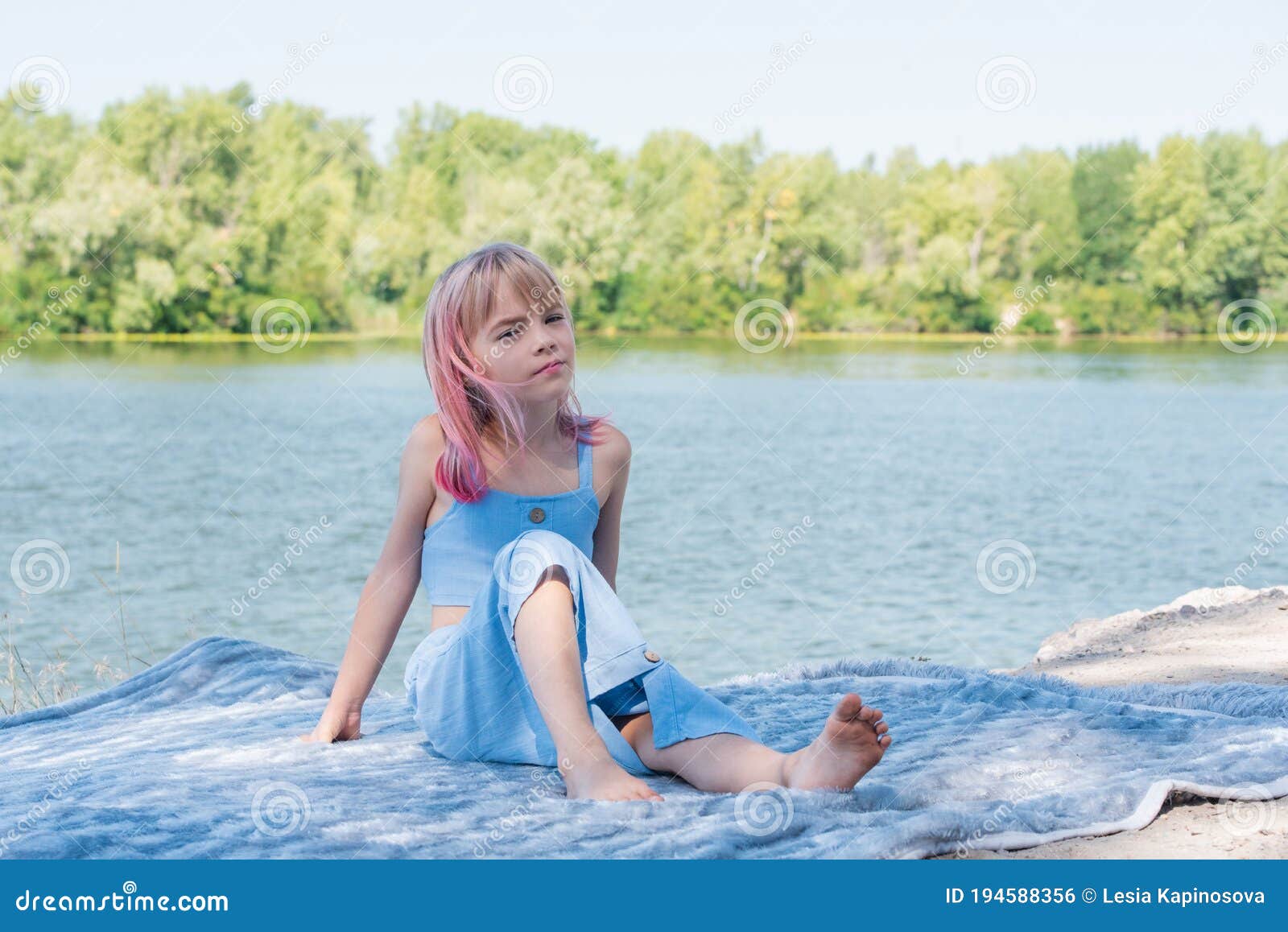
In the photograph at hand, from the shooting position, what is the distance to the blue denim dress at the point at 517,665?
2703 mm

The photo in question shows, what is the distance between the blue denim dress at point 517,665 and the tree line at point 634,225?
92.4 feet

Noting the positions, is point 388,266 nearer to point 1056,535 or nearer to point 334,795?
point 1056,535

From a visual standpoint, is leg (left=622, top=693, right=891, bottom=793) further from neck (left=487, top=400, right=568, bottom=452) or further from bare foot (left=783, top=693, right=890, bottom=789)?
neck (left=487, top=400, right=568, bottom=452)

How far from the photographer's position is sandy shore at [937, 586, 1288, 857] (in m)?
2.39

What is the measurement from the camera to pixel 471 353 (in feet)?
9.82

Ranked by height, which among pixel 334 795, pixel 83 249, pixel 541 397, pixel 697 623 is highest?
pixel 83 249

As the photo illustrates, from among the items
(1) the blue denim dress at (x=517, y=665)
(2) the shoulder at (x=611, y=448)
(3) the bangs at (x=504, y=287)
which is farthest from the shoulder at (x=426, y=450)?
(2) the shoulder at (x=611, y=448)

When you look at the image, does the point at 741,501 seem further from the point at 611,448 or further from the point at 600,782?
the point at 600,782

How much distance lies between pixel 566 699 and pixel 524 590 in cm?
22

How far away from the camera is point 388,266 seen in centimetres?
3366

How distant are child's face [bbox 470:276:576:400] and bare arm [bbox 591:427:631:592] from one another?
24cm

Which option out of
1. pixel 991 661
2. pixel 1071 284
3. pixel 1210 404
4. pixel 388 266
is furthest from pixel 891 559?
pixel 1071 284

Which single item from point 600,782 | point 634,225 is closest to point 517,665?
point 600,782

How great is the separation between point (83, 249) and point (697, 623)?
1074 inches
